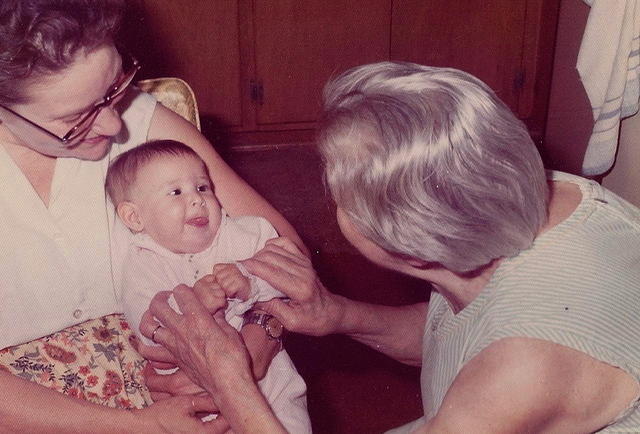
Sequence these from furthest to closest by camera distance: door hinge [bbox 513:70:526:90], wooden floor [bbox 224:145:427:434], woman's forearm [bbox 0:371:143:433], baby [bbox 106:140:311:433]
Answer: door hinge [bbox 513:70:526:90] < wooden floor [bbox 224:145:427:434] < baby [bbox 106:140:311:433] < woman's forearm [bbox 0:371:143:433]

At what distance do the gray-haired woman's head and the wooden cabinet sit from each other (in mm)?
2656

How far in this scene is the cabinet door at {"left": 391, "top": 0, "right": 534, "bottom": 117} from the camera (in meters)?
3.92

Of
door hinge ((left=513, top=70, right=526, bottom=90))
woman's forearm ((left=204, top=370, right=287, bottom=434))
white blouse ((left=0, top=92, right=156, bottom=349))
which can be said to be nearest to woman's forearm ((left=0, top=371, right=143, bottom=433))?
white blouse ((left=0, top=92, right=156, bottom=349))

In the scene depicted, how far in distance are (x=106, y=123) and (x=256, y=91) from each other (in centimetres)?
261

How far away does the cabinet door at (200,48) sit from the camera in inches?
148

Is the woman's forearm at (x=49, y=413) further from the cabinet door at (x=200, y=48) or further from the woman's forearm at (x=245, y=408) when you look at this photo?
the cabinet door at (x=200, y=48)

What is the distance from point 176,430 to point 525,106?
10.7ft

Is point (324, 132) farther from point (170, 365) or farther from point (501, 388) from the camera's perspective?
point (170, 365)

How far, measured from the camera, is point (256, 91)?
Result: 4020 millimetres

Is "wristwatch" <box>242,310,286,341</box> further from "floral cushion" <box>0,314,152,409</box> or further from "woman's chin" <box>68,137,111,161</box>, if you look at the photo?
"woman's chin" <box>68,137,111,161</box>

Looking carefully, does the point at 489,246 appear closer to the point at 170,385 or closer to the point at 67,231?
the point at 170,385

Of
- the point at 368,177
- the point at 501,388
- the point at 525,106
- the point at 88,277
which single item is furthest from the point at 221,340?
the point at 525,106

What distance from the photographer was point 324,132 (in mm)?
1287

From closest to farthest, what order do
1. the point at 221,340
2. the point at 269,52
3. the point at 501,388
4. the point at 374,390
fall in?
the point at 501,388 → the point at 221,340 → the point at 374,390 → the point at 269,52
